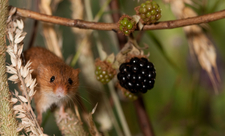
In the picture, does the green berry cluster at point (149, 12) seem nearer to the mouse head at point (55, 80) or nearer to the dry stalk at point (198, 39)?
the dry stalk at point (198, 39)

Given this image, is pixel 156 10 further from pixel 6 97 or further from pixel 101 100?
pixel 101 100

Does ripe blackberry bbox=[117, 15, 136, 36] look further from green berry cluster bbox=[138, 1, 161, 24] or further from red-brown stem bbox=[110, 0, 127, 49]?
red-brown stem bbox=[110, 0, 127, 49]

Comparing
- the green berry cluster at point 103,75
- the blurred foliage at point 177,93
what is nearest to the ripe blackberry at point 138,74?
the green berry cluster at point 103,75

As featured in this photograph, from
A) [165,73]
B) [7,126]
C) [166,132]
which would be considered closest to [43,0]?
[7,126]

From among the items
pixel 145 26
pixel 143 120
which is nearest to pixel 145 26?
pixel 145 26

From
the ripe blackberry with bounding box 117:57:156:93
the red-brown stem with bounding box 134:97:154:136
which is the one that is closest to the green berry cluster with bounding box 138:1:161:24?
the ripe blackberry with bounding box 117:57:156:93

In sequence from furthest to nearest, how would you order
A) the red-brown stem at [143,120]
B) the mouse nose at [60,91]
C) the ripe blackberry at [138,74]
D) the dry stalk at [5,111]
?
the red-brown stem at [143,120] < the mouse nose at [60,91] < the ripe blackberry at [138,74] < the dry stalk at [5,111]

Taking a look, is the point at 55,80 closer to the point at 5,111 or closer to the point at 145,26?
the point at 5,111
